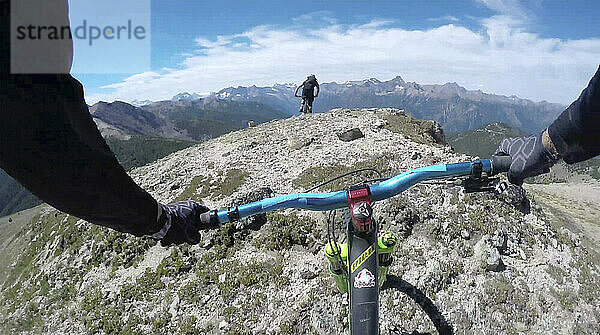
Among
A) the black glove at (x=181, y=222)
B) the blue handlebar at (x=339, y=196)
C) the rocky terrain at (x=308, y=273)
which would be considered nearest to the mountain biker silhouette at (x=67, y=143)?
the black glove at (x=181, y=222)

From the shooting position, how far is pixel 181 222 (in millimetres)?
3430

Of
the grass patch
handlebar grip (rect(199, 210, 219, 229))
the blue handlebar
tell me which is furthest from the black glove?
the grass patch

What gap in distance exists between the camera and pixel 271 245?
13336mm

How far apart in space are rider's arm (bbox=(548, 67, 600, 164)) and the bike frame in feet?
4.27

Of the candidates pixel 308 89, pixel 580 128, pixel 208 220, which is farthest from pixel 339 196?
pixel 308 89

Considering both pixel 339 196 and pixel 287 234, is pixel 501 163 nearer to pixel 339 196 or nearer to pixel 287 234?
pixel 339 196

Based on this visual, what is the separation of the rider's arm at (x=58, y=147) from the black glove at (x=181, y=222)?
105 cm

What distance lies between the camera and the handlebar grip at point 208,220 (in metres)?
3.97

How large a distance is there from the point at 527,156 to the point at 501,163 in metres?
0.44

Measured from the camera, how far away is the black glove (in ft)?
10.4

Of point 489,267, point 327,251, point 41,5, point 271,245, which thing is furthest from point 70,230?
point 41,5

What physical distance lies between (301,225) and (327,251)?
755 cm

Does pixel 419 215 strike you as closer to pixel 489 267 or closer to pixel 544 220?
pixel 489 267

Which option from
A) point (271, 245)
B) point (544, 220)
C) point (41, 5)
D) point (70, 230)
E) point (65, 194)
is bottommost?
point (70, 230)
